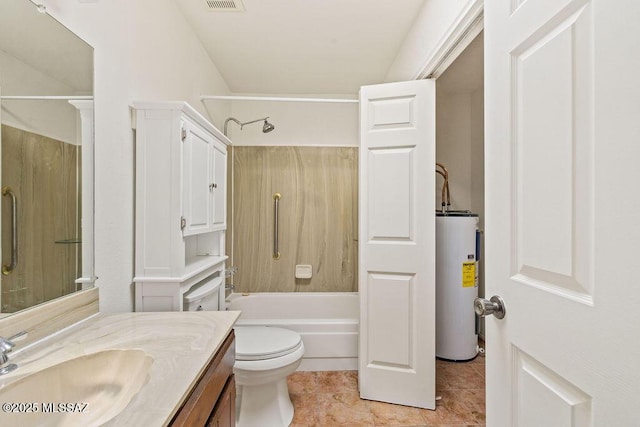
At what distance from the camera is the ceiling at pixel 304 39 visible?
190 centimetres

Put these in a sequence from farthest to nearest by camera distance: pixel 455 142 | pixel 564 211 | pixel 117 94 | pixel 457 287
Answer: pixel 455 142 → pixel 457 287 → pixel 117 94 → pixel 564 211

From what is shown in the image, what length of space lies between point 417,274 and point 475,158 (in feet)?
5.72

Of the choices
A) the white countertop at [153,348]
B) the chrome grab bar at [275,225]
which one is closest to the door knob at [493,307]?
the white countertop at [153,348]

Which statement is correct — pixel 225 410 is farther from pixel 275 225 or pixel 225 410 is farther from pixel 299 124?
pixel 299 124

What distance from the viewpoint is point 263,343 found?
1.83 metres

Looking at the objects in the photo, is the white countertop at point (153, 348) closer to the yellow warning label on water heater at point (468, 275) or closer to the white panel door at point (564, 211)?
the white panel door at point (564, 211)

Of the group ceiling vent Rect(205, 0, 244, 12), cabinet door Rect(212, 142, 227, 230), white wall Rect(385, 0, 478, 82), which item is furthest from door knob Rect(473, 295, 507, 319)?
ceiling vent Rect(205, 0, 244, 12)

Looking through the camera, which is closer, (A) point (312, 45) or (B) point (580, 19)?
(B) point (580, 19)

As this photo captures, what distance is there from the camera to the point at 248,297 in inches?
117

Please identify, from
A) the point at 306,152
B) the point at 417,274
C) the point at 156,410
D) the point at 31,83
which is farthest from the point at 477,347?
the point at 31,83

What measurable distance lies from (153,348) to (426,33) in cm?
204

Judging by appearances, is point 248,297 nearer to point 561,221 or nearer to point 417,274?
point 417,274

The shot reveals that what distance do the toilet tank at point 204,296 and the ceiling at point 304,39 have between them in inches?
65.3

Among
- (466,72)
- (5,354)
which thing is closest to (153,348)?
(5,354)
